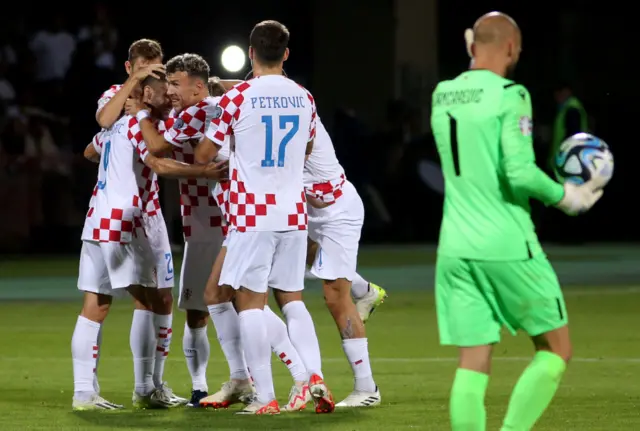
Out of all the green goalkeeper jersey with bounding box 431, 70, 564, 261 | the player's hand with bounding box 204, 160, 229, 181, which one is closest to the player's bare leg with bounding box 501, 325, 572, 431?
the green goalkeeper jersey with bounding box 431, 70, 564, 261

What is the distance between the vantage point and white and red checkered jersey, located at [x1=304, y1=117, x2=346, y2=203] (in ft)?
29.7

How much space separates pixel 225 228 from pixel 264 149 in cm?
99

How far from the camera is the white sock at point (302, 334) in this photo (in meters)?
8.58

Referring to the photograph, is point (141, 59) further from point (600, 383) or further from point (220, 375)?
point (600, 383)

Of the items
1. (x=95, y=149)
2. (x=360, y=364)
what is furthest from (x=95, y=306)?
(x=360, y=364)

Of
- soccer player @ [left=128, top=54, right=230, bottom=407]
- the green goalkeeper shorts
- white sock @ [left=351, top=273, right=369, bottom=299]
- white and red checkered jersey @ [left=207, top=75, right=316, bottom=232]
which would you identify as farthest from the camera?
white sock @ [left=351, top=273, right=369, bottom=299]

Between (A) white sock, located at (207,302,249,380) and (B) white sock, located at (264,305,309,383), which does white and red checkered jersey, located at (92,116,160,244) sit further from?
(B) white sock, located at (264,305,309,383)

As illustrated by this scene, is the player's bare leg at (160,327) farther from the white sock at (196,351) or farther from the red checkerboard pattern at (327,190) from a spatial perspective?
the red checkerboard pattern at (327,190)

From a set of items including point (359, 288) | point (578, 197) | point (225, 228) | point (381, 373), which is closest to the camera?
point (578, 197)

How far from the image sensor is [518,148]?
6316 millimetres

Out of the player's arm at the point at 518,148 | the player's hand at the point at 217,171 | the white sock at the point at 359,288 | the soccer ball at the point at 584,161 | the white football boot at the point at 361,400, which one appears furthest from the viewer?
the white sock at the point at 359,288

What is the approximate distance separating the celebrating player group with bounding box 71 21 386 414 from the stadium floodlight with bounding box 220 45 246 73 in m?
11.5

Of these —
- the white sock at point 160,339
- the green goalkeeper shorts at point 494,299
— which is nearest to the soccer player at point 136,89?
the white sock at point 160,339

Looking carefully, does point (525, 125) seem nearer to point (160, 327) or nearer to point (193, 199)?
point (193, 199)
